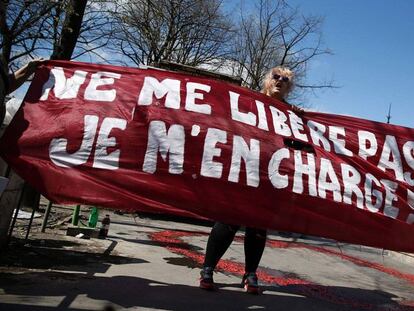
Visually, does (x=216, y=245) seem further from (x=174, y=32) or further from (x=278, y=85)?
(x=174, y=32)

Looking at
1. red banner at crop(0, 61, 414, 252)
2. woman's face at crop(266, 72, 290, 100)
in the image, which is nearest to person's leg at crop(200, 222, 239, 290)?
red banner at crop(0, 61, 414, 252)

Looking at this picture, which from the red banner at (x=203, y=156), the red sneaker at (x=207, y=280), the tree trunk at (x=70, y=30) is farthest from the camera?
the tree trunk at (x=70, y=30)

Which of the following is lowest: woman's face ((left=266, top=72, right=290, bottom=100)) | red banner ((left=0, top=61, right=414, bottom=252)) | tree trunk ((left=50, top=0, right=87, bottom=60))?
red banner ((left=0, top=61, right=414, bottom=252))

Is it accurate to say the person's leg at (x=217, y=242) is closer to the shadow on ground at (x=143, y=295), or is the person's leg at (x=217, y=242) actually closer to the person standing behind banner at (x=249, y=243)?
the person standing behind banner at (x=249, y=243)

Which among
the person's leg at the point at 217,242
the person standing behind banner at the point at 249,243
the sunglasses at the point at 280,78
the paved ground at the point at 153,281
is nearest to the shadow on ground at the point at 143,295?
the paved ground at the point at 153,281

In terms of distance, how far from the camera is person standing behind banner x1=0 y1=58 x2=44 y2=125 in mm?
3477

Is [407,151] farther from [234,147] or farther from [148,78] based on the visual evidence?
[148,78]

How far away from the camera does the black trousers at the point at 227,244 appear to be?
15.4 ft

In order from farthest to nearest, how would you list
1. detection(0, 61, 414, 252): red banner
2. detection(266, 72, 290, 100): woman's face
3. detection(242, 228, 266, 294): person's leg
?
detection(266, 72, 290, 100): woman's face
detection(242, 228, 266, 294): person's leg
detection(0, 61, 414, 252): red banner

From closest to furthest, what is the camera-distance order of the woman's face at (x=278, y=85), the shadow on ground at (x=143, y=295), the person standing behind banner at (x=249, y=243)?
the shadow on ground at (x=143, y=295) → the person standing behind banner at (x=249, y=243) → the woman's face at (x=278, y=85)

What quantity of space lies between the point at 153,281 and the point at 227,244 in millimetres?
792

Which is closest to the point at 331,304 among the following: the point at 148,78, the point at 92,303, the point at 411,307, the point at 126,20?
the point at 411,307

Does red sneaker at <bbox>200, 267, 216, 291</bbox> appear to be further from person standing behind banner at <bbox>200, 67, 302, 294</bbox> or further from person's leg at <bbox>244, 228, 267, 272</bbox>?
person's leg at <bbox>244, 228, 267, 272</bbox>

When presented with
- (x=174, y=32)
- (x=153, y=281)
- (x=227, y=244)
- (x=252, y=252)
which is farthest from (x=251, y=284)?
(x=174, y=32)
